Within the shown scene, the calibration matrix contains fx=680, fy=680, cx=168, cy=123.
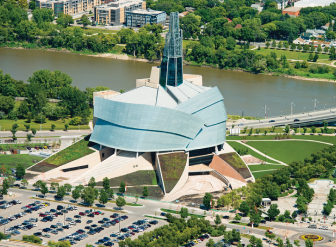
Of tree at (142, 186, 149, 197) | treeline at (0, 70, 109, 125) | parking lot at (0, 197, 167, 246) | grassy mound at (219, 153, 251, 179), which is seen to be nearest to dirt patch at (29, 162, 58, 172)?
parking lot at (0, 197, 167, 246)

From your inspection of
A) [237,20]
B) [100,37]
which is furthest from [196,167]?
[237,20]

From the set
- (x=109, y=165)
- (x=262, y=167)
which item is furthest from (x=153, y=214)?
→ (x=262, y=167)

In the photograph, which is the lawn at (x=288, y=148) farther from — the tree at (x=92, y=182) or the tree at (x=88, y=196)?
the tree at (x=88, y=196)

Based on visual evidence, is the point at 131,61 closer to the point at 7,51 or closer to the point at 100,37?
the point at 100,37

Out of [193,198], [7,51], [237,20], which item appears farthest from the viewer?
[237,20]

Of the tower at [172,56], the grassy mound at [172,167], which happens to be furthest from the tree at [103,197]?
the tower at [172,56]

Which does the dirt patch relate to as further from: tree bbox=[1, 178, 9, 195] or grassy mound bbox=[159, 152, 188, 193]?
grassy mound bbox=[159, 152, 188, 193]

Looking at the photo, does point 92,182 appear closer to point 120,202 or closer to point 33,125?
point 120,202
